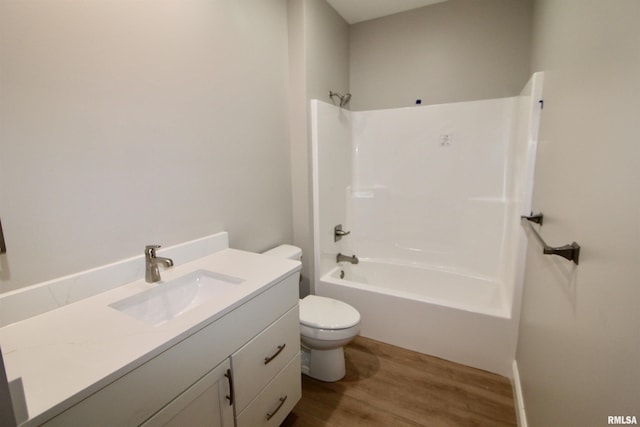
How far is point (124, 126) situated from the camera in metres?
1.16

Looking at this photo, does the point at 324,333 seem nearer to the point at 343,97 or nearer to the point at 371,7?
the point at 343,97

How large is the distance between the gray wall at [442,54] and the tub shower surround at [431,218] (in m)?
0.13

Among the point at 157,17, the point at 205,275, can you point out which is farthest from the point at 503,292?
the point at 157,17

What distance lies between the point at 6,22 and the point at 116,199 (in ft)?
1.99

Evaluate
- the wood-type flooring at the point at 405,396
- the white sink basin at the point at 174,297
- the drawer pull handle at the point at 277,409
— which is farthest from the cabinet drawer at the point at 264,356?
the wood-type flooring at the point at 405,396

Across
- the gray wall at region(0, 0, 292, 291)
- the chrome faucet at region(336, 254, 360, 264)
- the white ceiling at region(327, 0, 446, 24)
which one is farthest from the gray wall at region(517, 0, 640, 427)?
the gray wall at region(0, 0, 292, 291)

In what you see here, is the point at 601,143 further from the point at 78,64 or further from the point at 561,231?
the point at 78,64

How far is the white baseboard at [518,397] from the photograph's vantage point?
1.43 metres

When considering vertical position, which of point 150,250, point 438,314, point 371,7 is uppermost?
point 371,7

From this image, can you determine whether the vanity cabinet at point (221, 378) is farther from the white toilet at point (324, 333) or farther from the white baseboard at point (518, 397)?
the white baseboard at point (518, 397)

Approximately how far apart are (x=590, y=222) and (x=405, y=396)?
1379 millimetres

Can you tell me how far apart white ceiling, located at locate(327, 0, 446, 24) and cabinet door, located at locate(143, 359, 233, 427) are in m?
2.61

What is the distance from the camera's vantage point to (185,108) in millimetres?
1396

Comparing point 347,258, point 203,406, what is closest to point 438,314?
point 347,258
